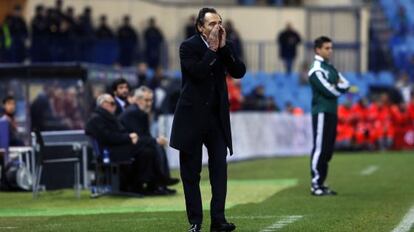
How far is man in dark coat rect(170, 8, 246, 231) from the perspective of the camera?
10.5 meters

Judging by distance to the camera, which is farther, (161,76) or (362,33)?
(362,33)

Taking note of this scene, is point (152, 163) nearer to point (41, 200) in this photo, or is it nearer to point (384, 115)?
point (41, 200)

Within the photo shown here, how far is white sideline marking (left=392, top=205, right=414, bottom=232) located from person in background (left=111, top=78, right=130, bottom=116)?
6682 millimetres

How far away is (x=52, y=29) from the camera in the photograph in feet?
92.9

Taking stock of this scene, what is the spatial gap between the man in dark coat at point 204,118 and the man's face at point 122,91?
7.41 m

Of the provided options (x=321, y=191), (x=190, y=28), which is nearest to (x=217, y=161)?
(x=321, y=191)

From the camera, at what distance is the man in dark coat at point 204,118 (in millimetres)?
10453

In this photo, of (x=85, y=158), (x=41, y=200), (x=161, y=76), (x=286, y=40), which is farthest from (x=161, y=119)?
(x=286, y=40)

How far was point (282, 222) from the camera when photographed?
1165cm

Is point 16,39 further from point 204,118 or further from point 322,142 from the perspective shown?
point 204,118

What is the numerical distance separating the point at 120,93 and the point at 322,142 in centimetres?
390

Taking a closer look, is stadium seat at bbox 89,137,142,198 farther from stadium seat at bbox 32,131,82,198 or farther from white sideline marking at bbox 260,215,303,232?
white sideline marking at bbox 260,215,303,232

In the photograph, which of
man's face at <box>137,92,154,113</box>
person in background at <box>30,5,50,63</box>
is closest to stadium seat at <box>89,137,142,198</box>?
man's face at <box>137,92,154,113</box>

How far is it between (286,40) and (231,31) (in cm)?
241
